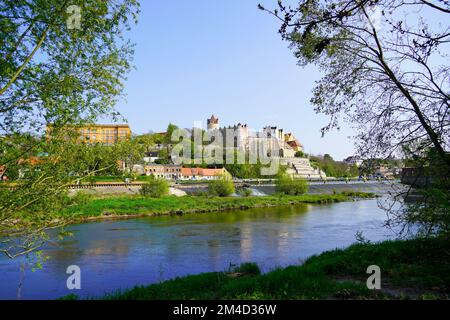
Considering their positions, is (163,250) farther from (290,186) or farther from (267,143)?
(267,143)

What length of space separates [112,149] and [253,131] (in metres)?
138

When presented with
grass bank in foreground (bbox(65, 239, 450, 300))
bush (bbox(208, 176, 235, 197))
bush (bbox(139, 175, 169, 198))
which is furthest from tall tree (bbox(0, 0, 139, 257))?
bush (bbox(208, 176, 235, 197))

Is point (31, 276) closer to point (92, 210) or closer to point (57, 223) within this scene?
point (57, 223)

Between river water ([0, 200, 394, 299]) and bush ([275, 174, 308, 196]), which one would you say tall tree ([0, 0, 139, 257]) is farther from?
bush ([275, 174, 308, 196])

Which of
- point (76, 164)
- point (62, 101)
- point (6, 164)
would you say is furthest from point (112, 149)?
point (6, 164)

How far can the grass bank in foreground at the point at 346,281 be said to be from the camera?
652 centimetres

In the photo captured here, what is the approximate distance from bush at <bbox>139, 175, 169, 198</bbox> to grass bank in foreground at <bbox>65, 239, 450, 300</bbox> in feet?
125

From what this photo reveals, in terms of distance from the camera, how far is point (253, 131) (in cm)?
14425

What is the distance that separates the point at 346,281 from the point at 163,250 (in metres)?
12.0

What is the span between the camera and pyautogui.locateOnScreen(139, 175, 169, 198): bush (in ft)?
156

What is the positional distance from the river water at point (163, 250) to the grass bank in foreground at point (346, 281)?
1935 millimetres

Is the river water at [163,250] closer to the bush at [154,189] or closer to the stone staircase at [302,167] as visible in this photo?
the bush at [154,189]

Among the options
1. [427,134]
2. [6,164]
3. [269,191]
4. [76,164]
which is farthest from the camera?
[269,191]

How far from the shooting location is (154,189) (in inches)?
1889
